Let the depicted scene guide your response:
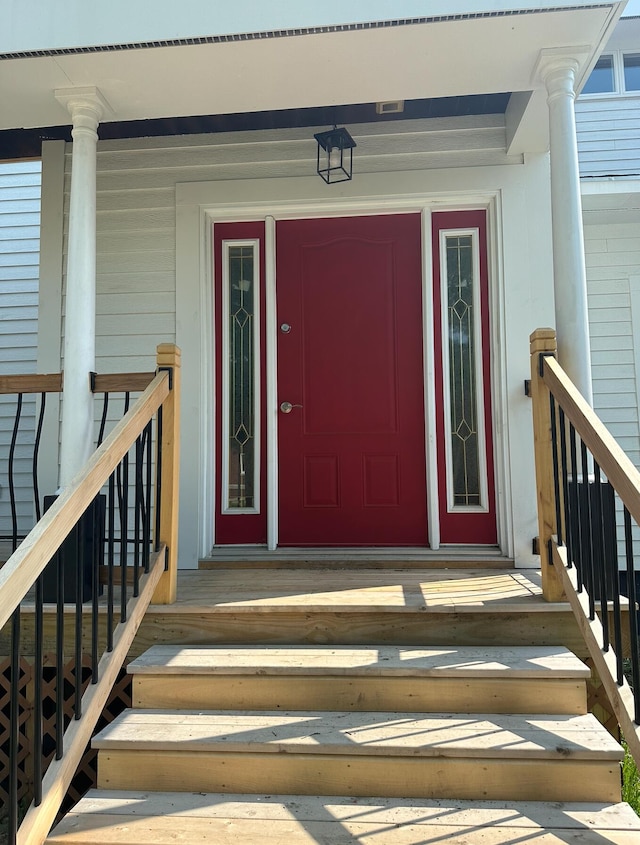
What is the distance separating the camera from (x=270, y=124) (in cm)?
370

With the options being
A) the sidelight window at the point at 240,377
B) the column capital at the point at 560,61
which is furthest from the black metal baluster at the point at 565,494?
the sidelight window at the point at 240,377

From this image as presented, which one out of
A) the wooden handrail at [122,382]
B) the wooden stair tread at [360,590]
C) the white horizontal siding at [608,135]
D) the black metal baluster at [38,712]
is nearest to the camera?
the black metal baluster at [38,712]

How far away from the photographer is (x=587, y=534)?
2.20 m

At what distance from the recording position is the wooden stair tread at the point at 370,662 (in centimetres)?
214

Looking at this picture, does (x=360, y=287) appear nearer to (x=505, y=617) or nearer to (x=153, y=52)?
(x=153, y=52)

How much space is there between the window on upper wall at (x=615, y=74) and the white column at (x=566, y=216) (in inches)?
121

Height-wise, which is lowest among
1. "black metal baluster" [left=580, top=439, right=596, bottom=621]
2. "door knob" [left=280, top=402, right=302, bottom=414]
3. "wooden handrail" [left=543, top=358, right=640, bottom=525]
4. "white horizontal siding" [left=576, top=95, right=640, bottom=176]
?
"black metal baluster" [left=580, top=439, right=596, bottom=621]

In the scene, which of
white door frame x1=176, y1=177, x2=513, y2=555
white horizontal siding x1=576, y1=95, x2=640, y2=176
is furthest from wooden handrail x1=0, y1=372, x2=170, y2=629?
white horizontal siding x1=576, y1=95, x2=640, y2=176

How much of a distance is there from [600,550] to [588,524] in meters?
0.16

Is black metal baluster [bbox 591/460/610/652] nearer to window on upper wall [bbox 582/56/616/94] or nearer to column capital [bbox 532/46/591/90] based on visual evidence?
column capital [bbox 532/46/591/90]

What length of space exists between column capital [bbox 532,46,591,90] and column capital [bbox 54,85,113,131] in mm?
1933

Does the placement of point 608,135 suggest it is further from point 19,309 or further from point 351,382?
point 19,309

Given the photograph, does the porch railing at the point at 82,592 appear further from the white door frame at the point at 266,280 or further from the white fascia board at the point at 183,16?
the white fascia board at the point at 183,16

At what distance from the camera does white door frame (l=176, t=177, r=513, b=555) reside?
3607 mm
